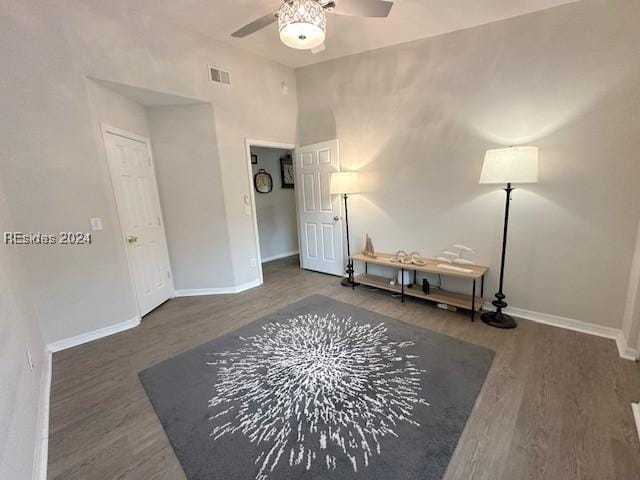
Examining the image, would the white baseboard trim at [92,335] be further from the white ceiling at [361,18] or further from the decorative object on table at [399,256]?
the white ceiling at [361,18]

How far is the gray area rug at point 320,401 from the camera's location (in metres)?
1.50

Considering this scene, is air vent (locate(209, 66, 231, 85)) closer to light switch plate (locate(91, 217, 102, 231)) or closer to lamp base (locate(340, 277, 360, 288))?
light switch plate (locate(91, 217, 102, 231))

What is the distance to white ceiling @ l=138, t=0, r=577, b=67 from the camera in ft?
8.41

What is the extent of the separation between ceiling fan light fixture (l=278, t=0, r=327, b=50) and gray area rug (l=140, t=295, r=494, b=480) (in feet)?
8.08

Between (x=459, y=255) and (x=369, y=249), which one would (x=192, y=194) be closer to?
(x=369, y=249)

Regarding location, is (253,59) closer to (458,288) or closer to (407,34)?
(407,34)

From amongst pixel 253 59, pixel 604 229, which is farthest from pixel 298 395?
pixel 253 59

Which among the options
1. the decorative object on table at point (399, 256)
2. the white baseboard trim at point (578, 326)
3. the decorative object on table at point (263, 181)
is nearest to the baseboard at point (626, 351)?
the white baseboard trim at point (578, 326)

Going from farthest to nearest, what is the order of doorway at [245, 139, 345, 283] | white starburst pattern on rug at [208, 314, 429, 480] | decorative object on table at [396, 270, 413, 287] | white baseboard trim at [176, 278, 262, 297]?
doorway at [245, 139, 345, 283] → white baseboard trim at [176, 278, 262, 297] → decorative object on table at [396, 270, 413, 287] → white starburst pattern on rug at [208, 314, 429, 480]

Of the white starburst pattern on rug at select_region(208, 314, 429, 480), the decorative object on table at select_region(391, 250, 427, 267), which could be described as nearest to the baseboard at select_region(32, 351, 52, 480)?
the white starburst pattern on rug at select_region(208, 314, 429, 480)

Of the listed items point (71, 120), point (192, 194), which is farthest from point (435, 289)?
point (71, 120)

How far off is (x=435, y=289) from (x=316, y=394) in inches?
83.1

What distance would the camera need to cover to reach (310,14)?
1843mm

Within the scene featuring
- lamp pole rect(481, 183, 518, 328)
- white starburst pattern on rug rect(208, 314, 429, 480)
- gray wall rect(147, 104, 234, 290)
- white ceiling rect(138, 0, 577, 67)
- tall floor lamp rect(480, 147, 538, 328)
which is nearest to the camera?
white starburst pattern on rug rect(208, 314, 429, 480)
